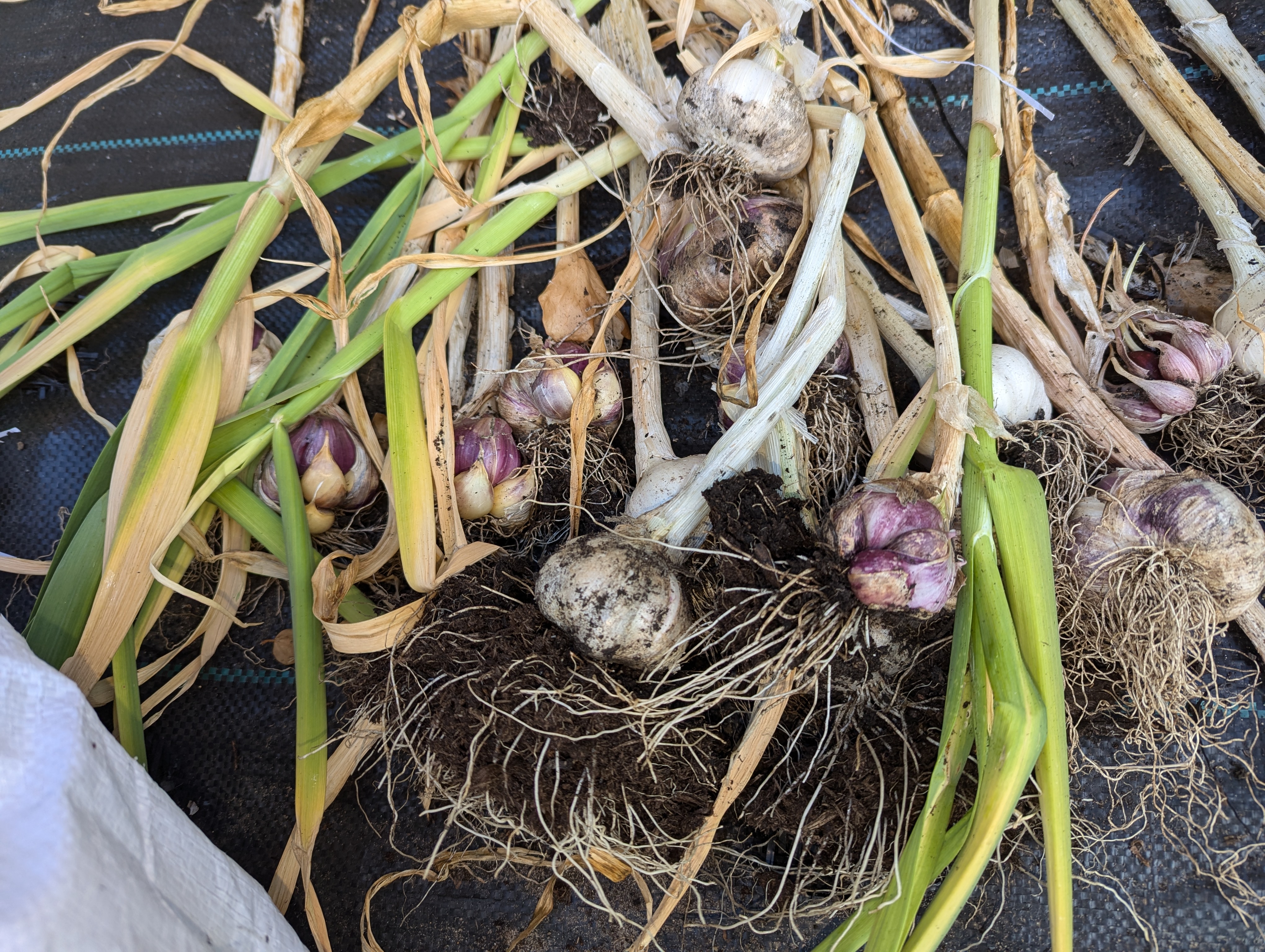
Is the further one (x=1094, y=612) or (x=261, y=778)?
(x=261, y=778)

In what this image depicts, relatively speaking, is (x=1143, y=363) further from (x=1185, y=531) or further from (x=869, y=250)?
(x=869, y=250)

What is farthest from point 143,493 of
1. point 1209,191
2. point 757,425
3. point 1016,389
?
point 1209,191

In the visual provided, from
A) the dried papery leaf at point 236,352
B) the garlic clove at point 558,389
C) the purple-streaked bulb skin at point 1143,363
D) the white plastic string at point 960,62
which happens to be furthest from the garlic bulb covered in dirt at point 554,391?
the purple-streaked bulb skin at point 1143,363

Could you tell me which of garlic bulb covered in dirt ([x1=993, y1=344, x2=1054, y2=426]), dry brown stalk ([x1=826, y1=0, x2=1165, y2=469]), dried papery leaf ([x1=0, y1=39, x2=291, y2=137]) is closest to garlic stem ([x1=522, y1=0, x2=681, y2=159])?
dry brown stalk ([x1=826, y1=0, x2=1165, y2=469])

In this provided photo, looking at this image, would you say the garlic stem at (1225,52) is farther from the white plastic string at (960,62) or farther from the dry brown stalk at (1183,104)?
the white plastic string at (960,62)

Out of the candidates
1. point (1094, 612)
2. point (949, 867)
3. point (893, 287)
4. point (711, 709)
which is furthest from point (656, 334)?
point (949, 867)

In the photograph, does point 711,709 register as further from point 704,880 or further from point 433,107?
point 433,107
